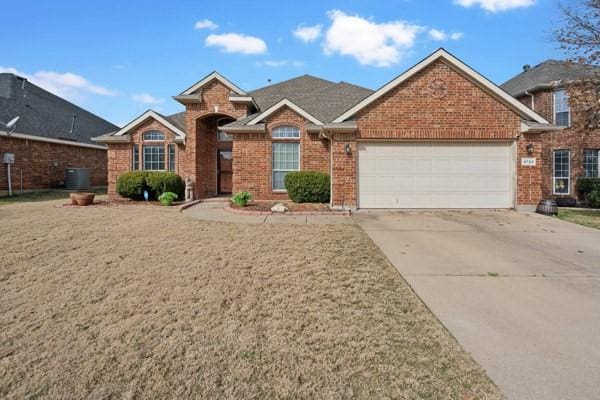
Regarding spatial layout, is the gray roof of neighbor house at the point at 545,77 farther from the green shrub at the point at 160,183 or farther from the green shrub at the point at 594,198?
the green shrub at the point at 160,183

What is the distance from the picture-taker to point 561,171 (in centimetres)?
1512

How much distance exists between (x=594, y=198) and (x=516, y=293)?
14559mm

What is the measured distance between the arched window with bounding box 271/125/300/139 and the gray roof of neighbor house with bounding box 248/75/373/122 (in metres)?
1.29

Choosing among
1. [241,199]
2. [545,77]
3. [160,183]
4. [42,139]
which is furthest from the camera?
[42,139]

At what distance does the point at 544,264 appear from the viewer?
502 cm

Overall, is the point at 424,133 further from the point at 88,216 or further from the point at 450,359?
the point at 88,216

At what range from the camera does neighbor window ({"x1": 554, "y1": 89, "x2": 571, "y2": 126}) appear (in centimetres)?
1488

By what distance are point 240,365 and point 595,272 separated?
216 inches

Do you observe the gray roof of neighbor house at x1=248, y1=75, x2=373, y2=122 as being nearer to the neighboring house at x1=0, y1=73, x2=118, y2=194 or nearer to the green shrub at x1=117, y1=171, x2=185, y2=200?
the green shrub at x1=117, y1=171, x2=185, y2=200

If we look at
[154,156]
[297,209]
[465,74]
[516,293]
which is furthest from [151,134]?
[516,293]

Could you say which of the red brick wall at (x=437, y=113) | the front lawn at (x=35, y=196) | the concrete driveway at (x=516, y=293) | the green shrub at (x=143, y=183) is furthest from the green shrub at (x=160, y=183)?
the concrete driveway at (x=516, y=293)

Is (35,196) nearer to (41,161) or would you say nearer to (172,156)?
(41,161)

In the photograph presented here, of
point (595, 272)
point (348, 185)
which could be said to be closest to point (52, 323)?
point (595, 272)

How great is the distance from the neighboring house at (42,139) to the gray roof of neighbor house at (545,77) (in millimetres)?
26820
